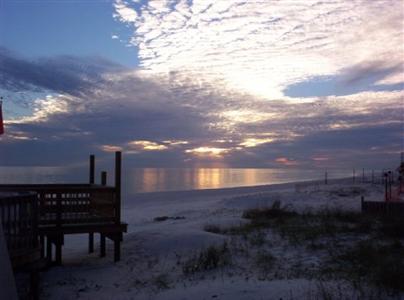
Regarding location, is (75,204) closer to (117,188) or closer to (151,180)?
(117,188)

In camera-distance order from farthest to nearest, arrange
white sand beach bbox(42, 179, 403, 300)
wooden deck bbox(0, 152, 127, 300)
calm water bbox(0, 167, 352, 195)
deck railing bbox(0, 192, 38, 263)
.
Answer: calm water bbox(0, 167, 352, 195) → wooden deck bbox(0, 152, 127, 300) → deck railing bbox(0, 192, 38, 263) → white sand beach bbox(42, 179, 403, 300)

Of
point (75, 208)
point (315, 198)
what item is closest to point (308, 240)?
point (75, 208)

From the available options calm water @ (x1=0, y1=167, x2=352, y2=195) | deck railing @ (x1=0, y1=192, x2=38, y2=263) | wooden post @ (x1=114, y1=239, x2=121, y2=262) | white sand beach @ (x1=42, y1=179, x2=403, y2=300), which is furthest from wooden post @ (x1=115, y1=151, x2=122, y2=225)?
calm water @ (x1=0, y1=167, x2=352, y2=195)

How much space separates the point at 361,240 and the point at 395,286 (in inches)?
224

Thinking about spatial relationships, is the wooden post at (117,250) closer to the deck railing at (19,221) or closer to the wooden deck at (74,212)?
the wooden deck at (74,212)

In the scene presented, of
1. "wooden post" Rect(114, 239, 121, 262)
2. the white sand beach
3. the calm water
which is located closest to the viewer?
the white sand beach

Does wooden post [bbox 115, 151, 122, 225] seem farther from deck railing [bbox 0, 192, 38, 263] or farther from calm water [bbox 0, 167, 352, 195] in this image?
calm water [bbox 0, 167, 352, 195]

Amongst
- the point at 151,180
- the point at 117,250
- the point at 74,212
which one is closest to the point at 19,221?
the point at 74,212

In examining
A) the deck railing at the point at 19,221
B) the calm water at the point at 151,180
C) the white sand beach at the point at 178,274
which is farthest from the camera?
the calm water at the point at 151,180

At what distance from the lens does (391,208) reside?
20.9 meters

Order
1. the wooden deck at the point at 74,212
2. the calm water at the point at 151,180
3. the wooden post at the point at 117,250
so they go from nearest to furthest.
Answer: the wooden deck at the point at 74,212 < the wooden post at the point at 117,250 < the calm water at the point at 151,180

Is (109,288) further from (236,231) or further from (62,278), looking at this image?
(236,231)

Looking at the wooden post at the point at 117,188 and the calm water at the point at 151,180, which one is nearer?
the wooden post at the point at 117,188

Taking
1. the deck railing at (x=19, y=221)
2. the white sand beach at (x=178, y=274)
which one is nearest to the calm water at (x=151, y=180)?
the white sand beach at (x=178, y=274)
